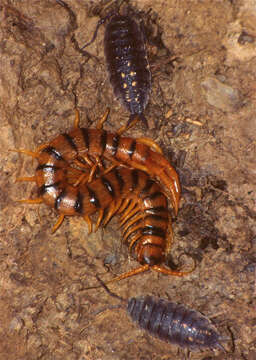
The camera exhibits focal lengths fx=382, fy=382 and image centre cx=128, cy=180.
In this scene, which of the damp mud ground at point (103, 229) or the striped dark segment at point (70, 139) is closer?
the damp mud ground at point (103, 229)

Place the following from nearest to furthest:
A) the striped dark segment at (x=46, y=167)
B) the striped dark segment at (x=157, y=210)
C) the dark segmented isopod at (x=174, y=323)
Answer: the dark segmented isopod at (x=174, y=323) < the striped dark segment at (x=46, y=167) < the striped dark segment at (x=157, y=210)

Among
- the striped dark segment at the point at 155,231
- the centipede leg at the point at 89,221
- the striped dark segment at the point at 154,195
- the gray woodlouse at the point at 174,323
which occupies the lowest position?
the gray woodlouse at the point at 174,323

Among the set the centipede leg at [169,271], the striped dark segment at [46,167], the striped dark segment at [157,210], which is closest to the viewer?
the striped dark segment at [46,167]

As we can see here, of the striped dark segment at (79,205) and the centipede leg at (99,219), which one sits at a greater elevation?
the striped dark segment at (79,205)

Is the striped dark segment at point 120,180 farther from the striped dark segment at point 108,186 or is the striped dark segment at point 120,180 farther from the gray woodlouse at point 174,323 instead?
the gray woodlouse at point 174,323

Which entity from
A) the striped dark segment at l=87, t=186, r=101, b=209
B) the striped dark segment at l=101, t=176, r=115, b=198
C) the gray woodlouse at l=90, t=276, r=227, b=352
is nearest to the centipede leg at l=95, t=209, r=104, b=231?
the striped dark segment at l=87, t=186, r=101, b=209

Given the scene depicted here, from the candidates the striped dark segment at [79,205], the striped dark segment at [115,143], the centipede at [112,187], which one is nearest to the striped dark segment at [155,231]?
the centipede at [112,187]
